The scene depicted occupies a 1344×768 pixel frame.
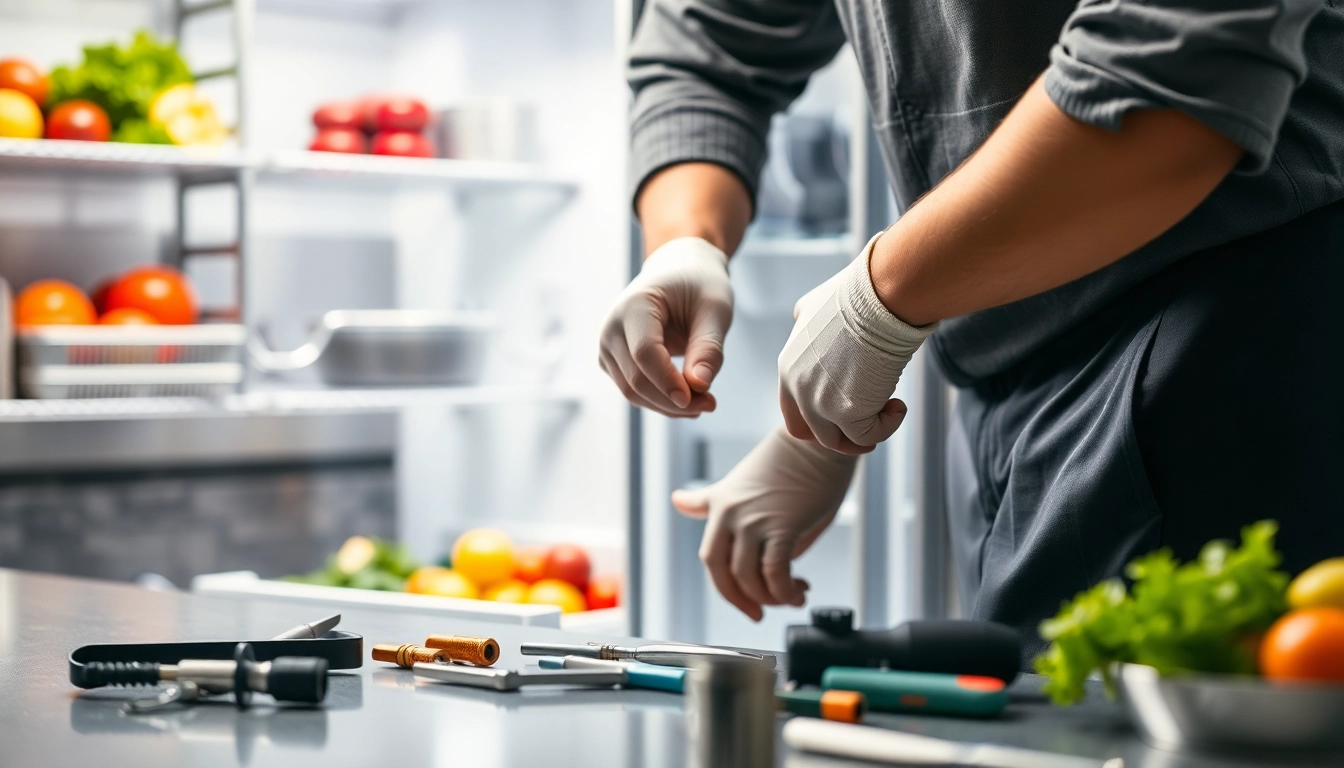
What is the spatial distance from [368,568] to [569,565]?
15.7 inches

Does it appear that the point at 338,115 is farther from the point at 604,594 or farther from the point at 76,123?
the point at 604,594

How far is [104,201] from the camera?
103 inches

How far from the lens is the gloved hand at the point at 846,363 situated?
→ 2.70ft

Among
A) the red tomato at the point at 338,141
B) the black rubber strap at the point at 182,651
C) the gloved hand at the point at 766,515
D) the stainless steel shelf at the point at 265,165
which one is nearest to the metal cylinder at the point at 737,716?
the black rubber strap at the point at 182,651

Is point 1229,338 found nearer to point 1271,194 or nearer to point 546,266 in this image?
point 1271,194

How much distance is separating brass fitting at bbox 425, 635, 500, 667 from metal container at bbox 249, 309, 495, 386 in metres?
→ 2.00

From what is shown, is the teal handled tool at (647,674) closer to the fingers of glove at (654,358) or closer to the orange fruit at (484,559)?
the fingers of glove at (654,358)

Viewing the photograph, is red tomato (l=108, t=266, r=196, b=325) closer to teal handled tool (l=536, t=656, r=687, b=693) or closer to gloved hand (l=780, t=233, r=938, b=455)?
gloved hand (l=780, t=233, r=938, b=455)

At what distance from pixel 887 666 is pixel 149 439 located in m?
2.33

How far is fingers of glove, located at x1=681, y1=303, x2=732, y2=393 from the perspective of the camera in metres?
0.93

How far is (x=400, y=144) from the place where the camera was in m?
2.72

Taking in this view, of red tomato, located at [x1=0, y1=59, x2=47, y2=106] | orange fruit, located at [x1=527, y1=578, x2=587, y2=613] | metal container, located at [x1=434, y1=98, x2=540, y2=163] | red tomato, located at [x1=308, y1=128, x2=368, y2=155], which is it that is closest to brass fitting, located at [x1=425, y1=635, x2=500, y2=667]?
orange fruit, located at [x1=527, y1=578, x2=587, y2=613]

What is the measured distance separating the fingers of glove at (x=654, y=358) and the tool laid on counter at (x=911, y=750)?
17.4 inches

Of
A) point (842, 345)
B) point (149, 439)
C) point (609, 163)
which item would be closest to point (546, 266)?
point (609, 163)
